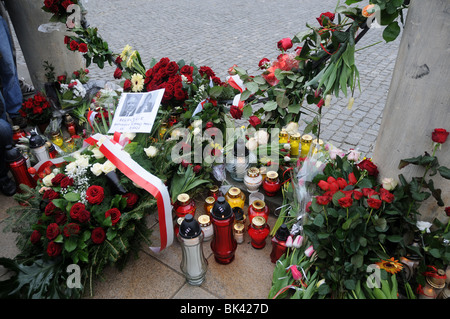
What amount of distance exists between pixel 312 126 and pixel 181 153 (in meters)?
1.13

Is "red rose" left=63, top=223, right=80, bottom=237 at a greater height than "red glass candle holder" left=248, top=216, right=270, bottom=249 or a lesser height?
greater

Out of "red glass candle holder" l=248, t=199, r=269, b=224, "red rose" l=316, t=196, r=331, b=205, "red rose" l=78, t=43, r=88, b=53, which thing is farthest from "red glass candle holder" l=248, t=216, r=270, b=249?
"red rose" l=78, t=43, r=88, b=53

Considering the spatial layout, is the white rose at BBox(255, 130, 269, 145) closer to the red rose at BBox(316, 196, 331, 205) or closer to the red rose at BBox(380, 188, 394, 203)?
the red rose at BBox(316, 196, 331, 205)

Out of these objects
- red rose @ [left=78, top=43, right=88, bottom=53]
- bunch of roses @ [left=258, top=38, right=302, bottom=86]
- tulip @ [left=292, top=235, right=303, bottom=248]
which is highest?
bunch of roses @ [left=258, top=38, right=302, bottom=86]

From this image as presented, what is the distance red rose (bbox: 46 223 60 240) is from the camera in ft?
6.91

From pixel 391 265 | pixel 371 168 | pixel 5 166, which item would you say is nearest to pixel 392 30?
pixel 371 168

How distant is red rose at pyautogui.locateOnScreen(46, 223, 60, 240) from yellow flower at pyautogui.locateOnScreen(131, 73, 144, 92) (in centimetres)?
167

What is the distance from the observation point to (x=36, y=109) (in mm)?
3773

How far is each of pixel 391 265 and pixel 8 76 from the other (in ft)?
14.6

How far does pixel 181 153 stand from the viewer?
2.96 metres

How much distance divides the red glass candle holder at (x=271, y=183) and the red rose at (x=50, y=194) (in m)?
1.54

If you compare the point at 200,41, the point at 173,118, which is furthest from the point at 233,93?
the point at 200,41

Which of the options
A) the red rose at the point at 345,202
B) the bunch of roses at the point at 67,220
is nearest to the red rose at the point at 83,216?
the bunch of roses at the point at 67,220

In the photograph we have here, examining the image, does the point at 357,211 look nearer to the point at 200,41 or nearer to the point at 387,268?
the point at 387,268
